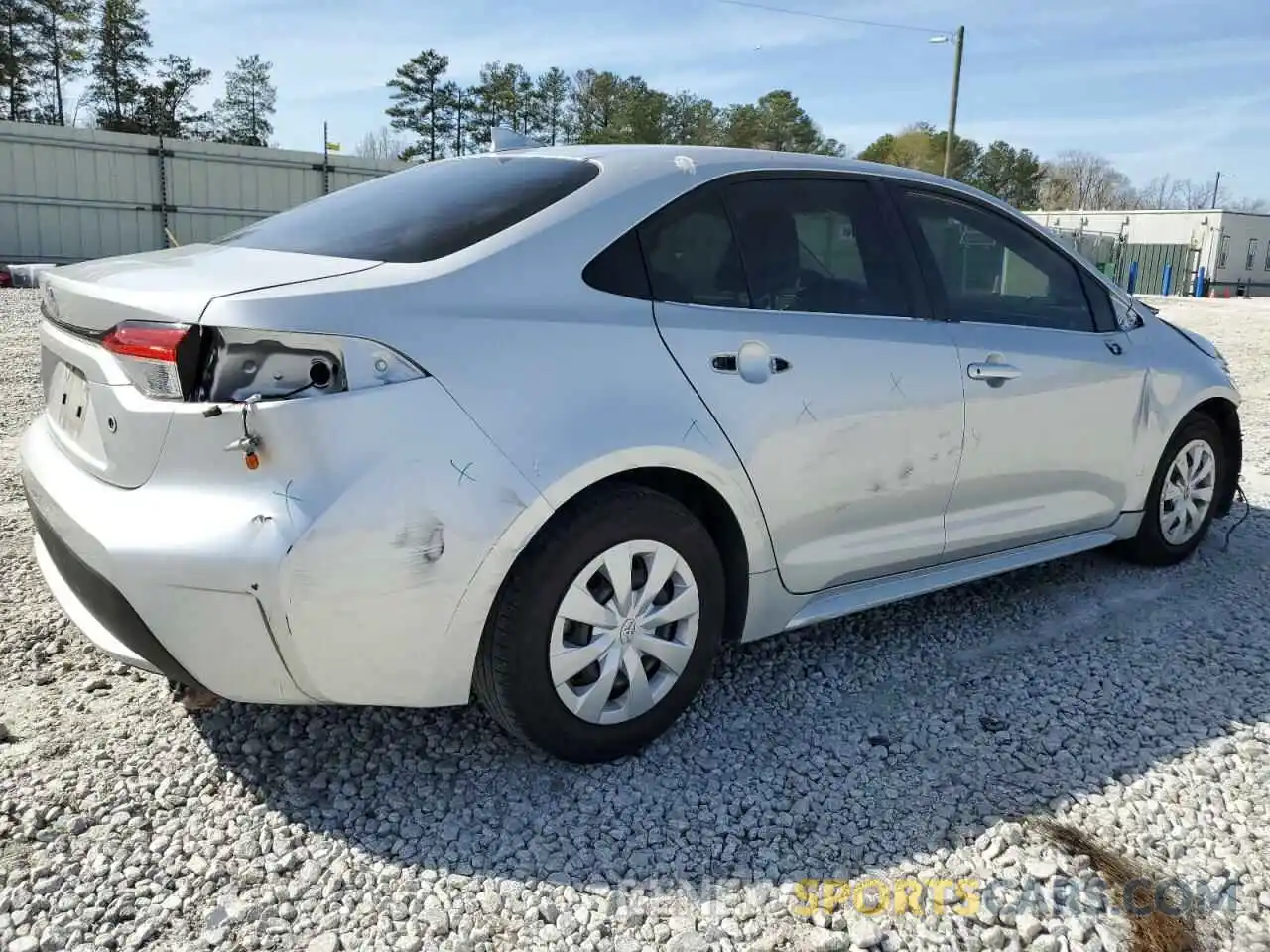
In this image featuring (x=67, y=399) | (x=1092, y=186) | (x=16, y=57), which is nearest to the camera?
(x=67, y=399)

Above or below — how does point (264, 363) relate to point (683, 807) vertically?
above

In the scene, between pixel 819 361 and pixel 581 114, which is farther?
pixel 581 114

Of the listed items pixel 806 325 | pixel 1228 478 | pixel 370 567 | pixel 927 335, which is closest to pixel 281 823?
pixel 370 567

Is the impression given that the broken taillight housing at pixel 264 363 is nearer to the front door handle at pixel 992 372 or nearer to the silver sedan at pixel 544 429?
the silver sedan at pixel 544 429

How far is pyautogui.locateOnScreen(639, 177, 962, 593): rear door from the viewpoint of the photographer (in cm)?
284

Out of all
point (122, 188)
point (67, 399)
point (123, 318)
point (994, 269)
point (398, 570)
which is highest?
point (122, 188)

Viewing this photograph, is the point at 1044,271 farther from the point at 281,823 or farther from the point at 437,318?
the point at 281,823

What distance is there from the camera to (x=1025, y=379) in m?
3.58

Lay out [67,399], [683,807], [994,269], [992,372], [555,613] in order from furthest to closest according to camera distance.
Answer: [994,269] < [992,372] < [67,399] < [683,807] < [555,613]

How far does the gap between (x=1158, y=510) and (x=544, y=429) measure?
308 cm

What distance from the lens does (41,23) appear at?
38156 millimetres

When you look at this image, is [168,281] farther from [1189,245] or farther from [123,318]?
[1189,245]

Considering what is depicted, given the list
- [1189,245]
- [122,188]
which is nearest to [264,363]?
[122,188]

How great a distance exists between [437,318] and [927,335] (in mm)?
1686
